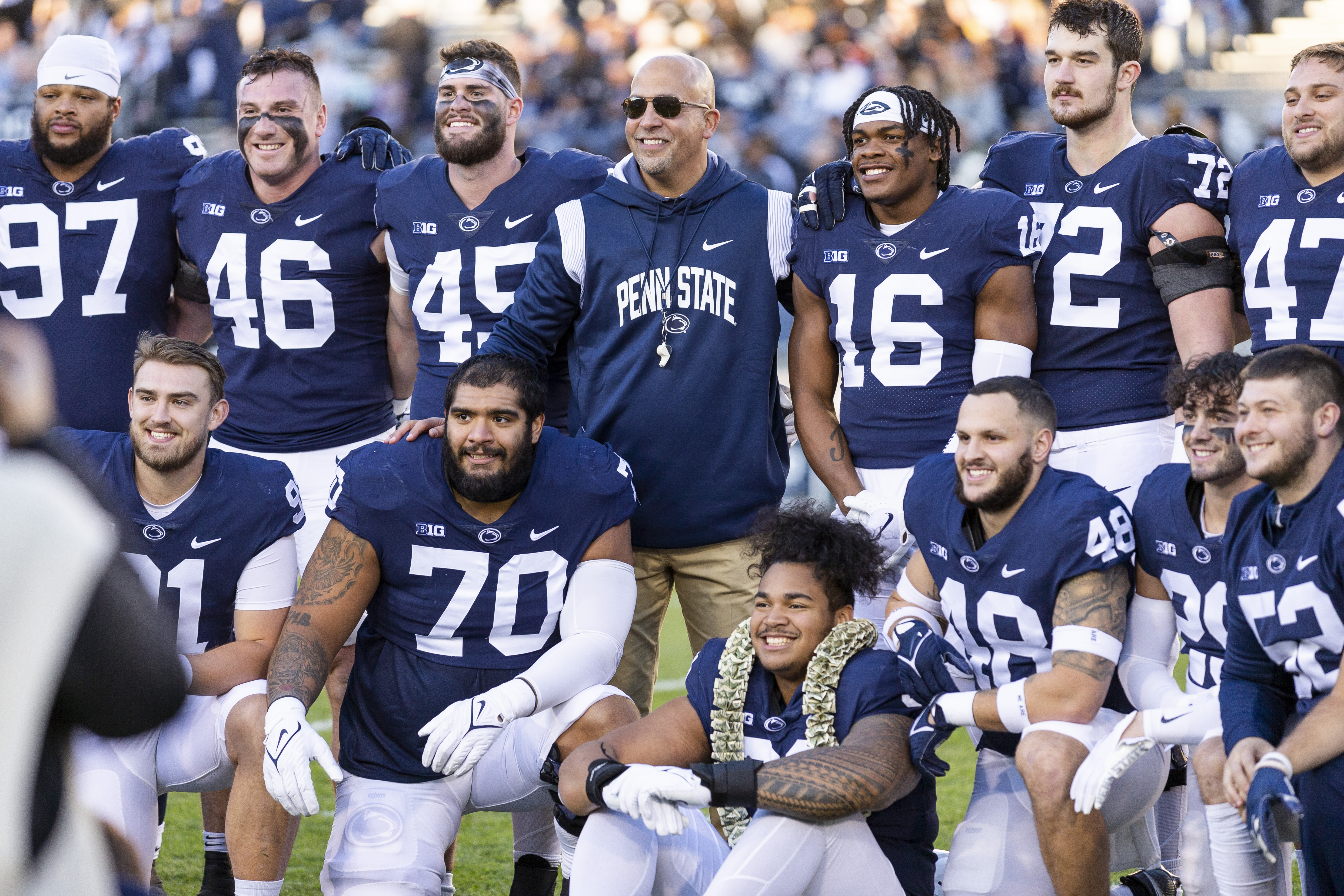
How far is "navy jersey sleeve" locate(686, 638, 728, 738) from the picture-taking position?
3418mm

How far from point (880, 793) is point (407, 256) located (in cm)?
220

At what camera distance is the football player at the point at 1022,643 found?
316 centimetres

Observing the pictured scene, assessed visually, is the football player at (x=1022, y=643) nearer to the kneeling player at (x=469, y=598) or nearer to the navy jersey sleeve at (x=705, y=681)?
the navy jersey sleeve at (x=705, y=681)

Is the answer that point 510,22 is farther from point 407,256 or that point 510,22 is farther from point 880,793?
point 880,793

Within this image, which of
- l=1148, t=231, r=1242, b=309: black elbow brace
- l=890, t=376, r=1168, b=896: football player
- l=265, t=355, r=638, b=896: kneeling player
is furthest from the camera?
l=1148, t=231, r=1242, b=309: black elbow brace

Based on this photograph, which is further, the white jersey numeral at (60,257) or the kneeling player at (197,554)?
the white jersey numeral at (60,257)

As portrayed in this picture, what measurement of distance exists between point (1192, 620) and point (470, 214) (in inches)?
91.2

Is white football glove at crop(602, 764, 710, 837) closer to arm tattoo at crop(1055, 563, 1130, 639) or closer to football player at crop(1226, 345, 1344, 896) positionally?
arm tattoo at crop(1055, 563, 1130, 639)

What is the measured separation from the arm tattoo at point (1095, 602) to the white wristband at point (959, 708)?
0.87 ft

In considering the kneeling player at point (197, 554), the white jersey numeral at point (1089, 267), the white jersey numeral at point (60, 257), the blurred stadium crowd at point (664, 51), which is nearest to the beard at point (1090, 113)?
the white jersey numeral at point (1089, 267)

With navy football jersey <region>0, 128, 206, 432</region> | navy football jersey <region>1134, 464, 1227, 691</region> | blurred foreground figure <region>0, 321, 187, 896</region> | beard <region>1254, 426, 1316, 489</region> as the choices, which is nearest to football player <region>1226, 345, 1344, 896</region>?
beard <region>1254, 426, 1316, 489</region>

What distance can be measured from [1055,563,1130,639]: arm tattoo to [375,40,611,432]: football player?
170cm

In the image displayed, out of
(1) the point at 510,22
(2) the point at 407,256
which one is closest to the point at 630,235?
(2) the point at 407,256

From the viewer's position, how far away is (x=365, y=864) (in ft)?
11.3
